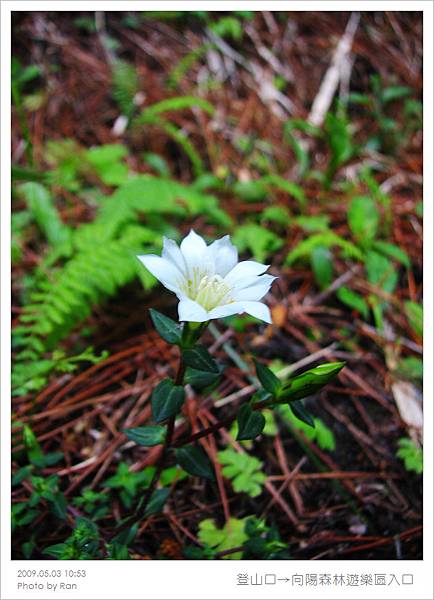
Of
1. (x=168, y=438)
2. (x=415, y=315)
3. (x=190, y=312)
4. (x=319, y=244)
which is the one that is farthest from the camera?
(x=319, y=244)

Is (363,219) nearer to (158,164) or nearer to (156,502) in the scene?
(158,164)

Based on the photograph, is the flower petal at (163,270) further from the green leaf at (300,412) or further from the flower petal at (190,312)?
the green leaf at (300,412)

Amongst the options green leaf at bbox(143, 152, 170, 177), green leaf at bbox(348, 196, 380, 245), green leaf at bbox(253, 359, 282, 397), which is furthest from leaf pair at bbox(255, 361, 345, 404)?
green leaf at bbox(143, 152, 170, 177)

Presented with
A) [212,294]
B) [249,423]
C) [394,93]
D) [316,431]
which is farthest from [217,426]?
[394,93]

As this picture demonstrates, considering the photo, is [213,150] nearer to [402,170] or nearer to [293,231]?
[293,231]

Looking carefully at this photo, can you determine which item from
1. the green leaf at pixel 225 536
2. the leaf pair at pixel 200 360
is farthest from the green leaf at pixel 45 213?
the green leaf at pixel 225 536

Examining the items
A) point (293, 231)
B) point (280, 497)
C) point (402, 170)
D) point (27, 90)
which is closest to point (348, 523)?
point (280, 497)

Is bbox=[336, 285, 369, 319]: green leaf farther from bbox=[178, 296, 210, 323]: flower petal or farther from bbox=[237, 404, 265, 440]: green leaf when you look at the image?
bbox=[178, 296, 210, 323]: flower petal
